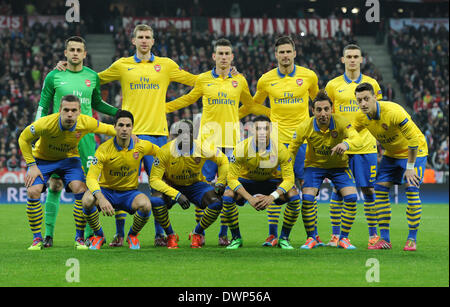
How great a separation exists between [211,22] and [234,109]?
1980 cm

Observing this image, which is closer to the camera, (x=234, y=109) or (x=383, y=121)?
(x=383, y=121)

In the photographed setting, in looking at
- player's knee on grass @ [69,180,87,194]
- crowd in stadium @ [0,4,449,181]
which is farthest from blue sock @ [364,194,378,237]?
crowd in stadium @ [0,4,449,181]

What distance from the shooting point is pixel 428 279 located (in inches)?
250

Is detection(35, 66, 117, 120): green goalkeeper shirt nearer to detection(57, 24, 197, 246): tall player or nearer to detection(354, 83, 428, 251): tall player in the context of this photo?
detection(57, 24, 197, 246): tall player

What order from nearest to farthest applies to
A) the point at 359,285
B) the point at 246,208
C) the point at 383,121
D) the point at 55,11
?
the point at 359,285
the point at 383,121
the point at 246,208
the point at 55,11

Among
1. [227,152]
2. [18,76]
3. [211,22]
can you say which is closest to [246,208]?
[227,152]

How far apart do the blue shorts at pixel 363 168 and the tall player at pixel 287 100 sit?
2.31 feet

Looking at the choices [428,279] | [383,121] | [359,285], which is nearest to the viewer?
[359,285]

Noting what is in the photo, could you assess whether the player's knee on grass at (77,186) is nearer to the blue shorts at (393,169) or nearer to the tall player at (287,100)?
the tall player at (287,100)

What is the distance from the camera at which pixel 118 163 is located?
830cm

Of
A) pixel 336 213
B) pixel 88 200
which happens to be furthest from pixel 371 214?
pixel 88 200

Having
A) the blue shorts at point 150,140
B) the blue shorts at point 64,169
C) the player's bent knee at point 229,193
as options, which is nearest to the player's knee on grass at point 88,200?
the blue shorts at point 64,169

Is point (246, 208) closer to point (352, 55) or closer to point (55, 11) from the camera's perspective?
point (352, 55)

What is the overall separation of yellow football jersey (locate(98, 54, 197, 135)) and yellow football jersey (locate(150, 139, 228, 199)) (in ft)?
1.97
